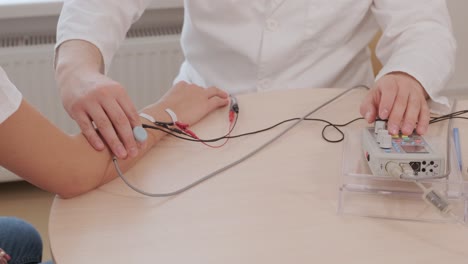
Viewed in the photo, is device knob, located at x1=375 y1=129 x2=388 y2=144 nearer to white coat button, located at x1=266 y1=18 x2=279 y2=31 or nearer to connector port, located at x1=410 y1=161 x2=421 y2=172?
connector port, located at x1=410 y1=161 x2=421 y2=172

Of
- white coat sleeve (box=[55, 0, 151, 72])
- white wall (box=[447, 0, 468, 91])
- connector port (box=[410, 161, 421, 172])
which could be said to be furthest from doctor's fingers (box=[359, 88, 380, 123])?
white wall (box=[447, 0, 468, 91])

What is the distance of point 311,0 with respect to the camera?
1344mm

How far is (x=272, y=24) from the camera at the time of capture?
4.44 ft

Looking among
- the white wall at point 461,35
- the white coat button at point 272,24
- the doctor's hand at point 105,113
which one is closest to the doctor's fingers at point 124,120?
the doctor's hand at point 105,113

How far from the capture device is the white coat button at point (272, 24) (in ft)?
4.43

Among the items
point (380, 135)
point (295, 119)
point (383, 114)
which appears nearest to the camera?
point (380, 135)

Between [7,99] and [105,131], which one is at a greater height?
[7,99]

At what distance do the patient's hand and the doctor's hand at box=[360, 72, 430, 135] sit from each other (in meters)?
0.27

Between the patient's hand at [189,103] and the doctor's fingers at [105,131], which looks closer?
the doctor's fingers at [105,131]

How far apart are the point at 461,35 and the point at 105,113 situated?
185cm

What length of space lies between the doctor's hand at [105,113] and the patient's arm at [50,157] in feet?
0.05

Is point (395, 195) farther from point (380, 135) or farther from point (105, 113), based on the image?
point (105, 113)

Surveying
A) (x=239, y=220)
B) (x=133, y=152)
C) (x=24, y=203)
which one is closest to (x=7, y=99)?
(x=133, y=152)

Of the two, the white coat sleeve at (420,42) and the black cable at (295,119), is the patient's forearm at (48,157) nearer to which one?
the black cable at (295,119)
